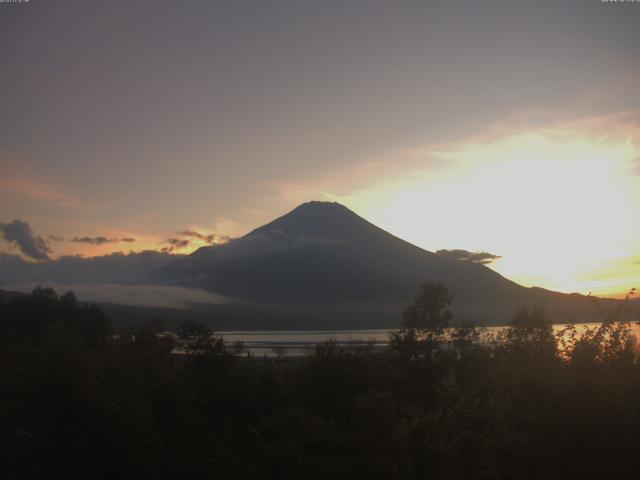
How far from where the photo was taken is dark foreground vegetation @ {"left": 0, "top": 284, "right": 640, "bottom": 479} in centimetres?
1730

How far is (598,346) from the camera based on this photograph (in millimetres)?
23562

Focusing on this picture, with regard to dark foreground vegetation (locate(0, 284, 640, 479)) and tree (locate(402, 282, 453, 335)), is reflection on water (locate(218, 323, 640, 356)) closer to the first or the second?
tree (locate(402, 282, 453, 335))

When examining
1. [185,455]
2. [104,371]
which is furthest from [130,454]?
[104,371]

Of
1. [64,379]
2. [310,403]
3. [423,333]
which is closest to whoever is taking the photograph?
[64,379]

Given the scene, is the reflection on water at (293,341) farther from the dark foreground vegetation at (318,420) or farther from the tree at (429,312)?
the dark foreground vegetation at (318,420)

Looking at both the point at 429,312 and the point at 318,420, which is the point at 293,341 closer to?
the point at 429,312

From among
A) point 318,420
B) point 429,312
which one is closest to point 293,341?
point 429,312

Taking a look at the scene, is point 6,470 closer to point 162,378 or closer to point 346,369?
point 162,378

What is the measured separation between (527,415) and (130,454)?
533 inches

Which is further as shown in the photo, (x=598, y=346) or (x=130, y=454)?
A: (x=598, y=346)

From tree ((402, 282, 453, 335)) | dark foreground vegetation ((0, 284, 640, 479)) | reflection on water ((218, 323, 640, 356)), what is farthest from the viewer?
reflection on water ((218, 323, 640, 356))

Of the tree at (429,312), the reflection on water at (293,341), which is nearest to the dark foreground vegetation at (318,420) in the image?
the tree at (429,312)

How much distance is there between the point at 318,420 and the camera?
827 inches

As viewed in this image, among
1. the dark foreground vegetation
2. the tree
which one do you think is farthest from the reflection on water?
the dark foreground vegetation
